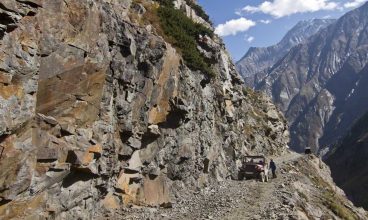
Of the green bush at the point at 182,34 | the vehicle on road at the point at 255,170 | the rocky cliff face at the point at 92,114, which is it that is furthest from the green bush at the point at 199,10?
the vehicle on road at the point at 255,170

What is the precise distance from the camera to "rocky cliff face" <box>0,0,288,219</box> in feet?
57.1

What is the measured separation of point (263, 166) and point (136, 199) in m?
18.5

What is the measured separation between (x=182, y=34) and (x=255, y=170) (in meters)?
14.8

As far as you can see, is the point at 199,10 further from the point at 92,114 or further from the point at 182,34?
the point at 92,114

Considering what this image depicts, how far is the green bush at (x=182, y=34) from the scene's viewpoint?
37.5 meters

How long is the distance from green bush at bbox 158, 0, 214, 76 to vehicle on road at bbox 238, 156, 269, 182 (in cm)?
990

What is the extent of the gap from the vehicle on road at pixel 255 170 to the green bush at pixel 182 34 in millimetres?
9897

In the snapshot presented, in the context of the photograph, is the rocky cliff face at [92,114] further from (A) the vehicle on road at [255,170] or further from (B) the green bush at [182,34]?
(A) the vehicle on road at [255,170]

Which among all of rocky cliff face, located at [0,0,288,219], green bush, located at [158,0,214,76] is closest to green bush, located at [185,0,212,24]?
green bush, located at [158,0,214,76]

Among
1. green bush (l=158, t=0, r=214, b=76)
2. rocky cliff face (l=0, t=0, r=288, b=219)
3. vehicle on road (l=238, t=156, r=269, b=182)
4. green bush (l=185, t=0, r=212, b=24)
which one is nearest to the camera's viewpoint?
rocky cliff face (l=0, t=0, r=288, b=219)

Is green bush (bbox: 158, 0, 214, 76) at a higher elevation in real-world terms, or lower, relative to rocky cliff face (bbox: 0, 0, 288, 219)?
higher

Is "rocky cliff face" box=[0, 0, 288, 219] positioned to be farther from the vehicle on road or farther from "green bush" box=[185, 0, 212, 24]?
"green bush" box=[185, 0, 212, 24]

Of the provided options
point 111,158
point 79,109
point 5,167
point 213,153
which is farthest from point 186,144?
point 5,167

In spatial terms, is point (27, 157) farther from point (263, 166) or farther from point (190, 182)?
point (263, 166)
